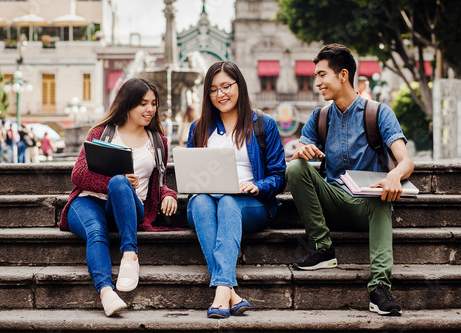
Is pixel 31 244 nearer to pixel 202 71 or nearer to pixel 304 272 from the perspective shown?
pixel 304 272

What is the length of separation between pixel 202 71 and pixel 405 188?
13.9 m

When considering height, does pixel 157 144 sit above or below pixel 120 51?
below

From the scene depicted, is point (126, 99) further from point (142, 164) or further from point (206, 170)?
point (206, 170)

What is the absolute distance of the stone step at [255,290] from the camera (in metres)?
4.77

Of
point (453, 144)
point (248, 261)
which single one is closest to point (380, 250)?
point (248, 261)

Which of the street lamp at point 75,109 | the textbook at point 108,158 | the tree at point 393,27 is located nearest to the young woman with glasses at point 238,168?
the textbook at point 108,158

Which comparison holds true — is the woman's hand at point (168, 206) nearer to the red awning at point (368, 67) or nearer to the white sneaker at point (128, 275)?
the white sneaker at point (128, 275)

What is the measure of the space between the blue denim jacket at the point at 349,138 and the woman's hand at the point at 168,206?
1003 mm

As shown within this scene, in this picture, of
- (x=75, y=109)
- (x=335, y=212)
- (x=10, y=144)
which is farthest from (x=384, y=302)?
(x=75, y=109)

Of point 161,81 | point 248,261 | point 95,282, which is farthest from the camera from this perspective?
point 161,81

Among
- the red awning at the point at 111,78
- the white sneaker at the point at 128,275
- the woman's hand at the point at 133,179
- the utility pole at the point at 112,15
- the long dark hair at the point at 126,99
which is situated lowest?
the white sneaker at the point at 128,275

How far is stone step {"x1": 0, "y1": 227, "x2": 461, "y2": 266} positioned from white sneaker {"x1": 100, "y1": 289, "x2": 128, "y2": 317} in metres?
0.59

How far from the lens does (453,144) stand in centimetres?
1229

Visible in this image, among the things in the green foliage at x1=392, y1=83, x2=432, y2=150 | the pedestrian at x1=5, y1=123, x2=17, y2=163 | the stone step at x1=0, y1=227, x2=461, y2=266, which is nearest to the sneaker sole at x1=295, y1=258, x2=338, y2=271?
the stone step at x1=0, y1=227, x2=461, y2=266
